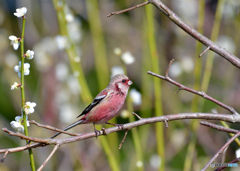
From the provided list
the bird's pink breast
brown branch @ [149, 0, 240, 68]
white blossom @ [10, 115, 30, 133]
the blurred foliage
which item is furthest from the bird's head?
white blossom @ [10, 115, 30, 133]

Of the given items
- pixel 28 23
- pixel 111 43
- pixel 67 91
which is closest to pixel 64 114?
pixel 67 91

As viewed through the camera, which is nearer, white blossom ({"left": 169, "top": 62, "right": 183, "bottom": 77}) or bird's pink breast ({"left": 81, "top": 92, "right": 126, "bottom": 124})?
bird's pink breast ({"left": 81, "top": 92, "right": 126, "bottom": 124})

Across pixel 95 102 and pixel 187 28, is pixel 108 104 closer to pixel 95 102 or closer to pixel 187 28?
pixel 95 102

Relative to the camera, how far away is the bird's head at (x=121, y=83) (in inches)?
169

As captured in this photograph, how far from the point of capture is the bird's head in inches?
169

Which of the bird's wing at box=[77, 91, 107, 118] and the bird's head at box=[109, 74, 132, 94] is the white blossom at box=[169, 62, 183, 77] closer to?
the bird's head at box=[109, 74, 132, 94]

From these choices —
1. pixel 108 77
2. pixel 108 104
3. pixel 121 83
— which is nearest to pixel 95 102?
pixel 108 104

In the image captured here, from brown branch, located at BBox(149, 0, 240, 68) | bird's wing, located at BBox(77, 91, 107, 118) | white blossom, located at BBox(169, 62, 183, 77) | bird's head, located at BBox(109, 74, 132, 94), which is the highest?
white blossom, located at BBox(169, 62, 183, 77)

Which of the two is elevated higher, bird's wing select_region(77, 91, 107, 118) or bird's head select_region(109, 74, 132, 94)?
bird's head select_region(109, 74, 132, 94)

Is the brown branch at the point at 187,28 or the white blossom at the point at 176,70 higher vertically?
the white blossom at the point at 176,70

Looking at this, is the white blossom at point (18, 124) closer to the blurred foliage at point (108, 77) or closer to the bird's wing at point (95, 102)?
the bird's wing at point (95, 102)

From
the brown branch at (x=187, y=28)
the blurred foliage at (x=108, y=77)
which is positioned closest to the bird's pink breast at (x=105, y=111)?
the blurred foliage at (x=108, y=77)

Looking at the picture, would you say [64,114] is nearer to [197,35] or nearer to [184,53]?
[184,53]

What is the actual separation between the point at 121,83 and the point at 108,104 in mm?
389
